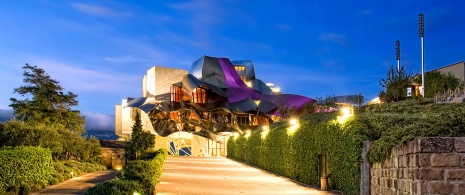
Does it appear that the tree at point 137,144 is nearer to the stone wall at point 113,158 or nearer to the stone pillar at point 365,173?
the stone wall at point 113,158

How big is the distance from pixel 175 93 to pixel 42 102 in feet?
123

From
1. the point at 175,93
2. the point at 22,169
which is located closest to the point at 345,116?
the point at 22,169

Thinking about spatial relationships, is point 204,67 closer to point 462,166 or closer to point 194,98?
point 194,98

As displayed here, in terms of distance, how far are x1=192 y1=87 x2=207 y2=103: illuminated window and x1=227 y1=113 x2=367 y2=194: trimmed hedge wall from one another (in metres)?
51.4

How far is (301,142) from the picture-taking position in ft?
55.5

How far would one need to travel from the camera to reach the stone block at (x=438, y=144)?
553cm

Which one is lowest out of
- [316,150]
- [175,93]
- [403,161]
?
[316,150]

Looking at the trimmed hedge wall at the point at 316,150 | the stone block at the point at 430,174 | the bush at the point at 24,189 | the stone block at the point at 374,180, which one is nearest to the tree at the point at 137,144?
the trimmed hedge wall at the point at 316,150

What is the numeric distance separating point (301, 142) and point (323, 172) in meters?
1.88

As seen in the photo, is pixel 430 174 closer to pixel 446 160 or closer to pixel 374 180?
pixel 446 160

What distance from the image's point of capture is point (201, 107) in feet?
244

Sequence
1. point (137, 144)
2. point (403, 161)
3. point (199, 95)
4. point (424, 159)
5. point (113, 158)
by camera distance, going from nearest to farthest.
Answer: point (424, 159) < point (403, 161) < point (137, 144) < point (113, 158) < point (199, 95)

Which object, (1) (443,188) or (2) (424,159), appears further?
(2) (424,159)

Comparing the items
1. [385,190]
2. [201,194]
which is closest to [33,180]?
[201,194]
